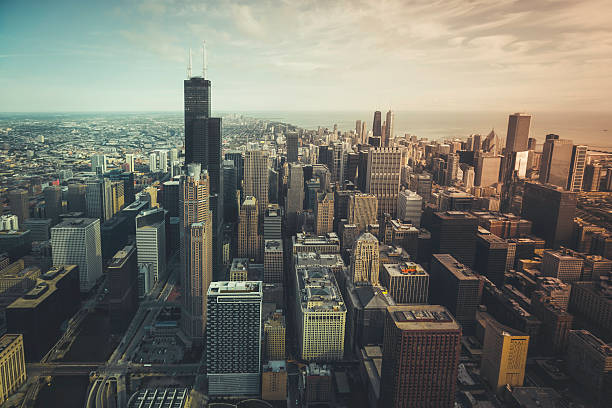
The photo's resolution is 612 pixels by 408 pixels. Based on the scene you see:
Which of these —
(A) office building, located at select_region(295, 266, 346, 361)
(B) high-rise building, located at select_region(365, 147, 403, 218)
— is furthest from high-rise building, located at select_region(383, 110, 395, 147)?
(A) office building, located at select_region(295, 266, 346, 361)

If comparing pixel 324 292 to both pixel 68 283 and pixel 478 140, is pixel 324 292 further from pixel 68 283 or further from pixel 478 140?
pixel 478 140

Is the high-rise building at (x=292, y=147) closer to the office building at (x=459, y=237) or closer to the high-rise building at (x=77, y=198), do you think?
the high-rise building at (x=77, y=198)

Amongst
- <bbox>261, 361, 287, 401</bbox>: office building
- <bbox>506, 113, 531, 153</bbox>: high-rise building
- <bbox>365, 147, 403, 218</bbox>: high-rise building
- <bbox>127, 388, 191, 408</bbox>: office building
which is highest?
<bbox>506, 113, 531, 153</bbox>: high-rise building

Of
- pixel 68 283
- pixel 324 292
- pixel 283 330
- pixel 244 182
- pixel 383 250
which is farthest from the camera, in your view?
pixel 244 182

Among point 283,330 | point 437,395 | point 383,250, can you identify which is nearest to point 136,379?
point 283,330

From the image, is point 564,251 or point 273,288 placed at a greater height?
point 564,251

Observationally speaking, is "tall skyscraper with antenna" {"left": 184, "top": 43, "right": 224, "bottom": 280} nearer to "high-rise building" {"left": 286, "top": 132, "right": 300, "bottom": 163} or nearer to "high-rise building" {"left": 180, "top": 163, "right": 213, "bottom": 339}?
"high-rise building" {"left": 180, "top": 163, "right": 213, "bottom": 339}
